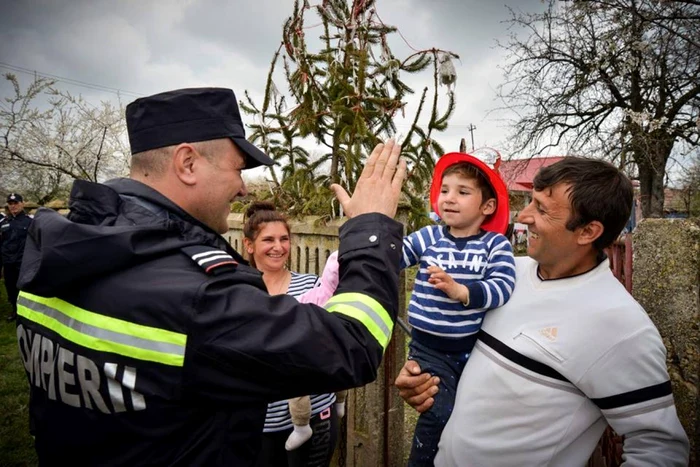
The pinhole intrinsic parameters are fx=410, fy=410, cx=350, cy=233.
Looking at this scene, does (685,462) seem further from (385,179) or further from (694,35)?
(694,35)

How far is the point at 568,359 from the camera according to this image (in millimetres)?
1459

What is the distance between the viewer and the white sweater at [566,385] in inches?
53.4

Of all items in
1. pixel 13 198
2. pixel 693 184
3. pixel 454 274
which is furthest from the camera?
pixel 693 184

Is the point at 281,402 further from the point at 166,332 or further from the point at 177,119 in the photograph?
the point at 177,119

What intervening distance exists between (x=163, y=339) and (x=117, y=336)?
14 centimetres

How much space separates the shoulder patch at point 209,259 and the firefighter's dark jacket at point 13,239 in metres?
9.18

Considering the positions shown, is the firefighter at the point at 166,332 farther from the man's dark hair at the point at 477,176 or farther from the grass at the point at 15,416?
the grass at the point at 15,416

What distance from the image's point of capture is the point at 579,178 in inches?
63.9

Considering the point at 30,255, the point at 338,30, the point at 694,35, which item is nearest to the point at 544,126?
the point at 694,35

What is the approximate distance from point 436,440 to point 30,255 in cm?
176

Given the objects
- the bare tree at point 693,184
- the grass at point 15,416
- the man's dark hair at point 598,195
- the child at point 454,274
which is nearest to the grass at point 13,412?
the grass at point 15,416

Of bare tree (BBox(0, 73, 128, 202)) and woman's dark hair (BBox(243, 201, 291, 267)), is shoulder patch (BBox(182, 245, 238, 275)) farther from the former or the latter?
bare tree (BBox(0, 73, 128, 202))

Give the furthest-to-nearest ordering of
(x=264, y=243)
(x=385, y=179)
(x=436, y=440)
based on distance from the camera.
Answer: (x=264, y=243) < (x=436, y=440) < (x=385, y=179)

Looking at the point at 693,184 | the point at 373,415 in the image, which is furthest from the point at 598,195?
the point at 693,184
